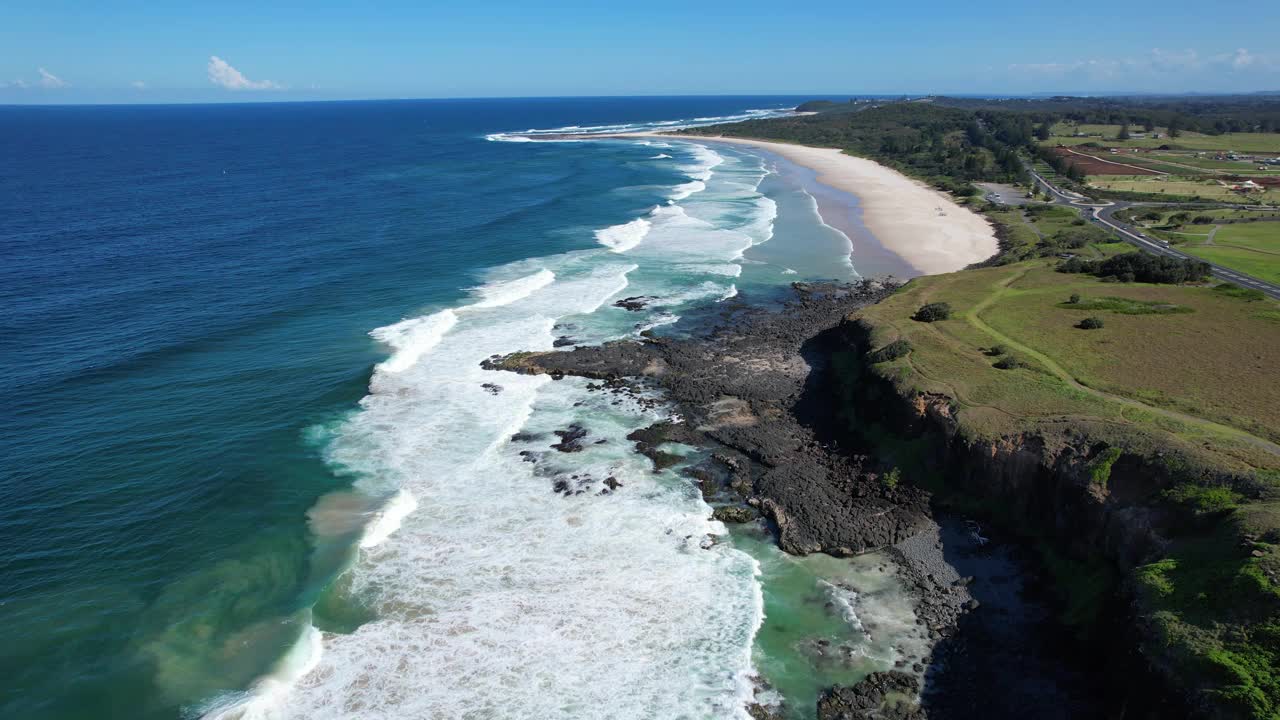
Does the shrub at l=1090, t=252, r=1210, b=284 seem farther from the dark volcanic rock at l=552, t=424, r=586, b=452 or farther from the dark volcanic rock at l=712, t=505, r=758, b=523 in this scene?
the dark volcanic rock at l=552, t=424, r=586, b=452

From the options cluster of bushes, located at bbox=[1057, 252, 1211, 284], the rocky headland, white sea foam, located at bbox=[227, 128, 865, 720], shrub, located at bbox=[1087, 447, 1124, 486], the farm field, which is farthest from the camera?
cluster of bushes, located at bbox=[1057, 252, 1211, 284]

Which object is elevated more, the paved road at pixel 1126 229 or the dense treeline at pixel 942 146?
the dense treeline at pixel 942 146

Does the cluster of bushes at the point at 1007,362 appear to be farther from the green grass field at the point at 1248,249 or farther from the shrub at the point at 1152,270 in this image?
the green grass field at the point at 1248,249

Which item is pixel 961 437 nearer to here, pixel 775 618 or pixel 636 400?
pixel 775 618

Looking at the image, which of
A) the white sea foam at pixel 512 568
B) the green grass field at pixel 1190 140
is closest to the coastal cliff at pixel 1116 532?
the white sea foam at pixel 512 568

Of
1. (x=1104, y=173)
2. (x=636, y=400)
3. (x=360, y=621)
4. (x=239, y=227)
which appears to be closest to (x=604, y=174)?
(x=239, y=227)

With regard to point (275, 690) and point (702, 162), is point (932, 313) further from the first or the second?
point (702, 162)

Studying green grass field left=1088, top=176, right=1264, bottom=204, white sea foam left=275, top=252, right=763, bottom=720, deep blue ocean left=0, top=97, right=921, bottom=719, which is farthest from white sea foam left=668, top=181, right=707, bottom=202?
white sea foam left=275, top=252, right=763, bottom=720
